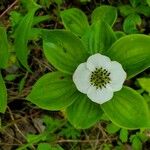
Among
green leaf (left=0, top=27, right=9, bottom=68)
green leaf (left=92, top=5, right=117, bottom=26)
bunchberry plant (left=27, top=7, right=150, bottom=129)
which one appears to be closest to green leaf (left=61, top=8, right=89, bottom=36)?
green leaf (left=92, top=5, right=117, bottom=26)

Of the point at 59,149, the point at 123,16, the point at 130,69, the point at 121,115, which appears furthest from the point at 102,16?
the point at 59,149

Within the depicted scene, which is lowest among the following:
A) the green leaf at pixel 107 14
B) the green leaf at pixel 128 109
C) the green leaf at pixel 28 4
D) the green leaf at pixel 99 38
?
the green leaf at pixel 128 109

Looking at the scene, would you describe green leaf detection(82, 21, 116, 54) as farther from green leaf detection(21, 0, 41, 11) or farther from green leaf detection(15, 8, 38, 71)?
green leaf detection(21, 0, 41, 11)

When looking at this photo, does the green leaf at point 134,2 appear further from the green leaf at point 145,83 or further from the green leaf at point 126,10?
the green leaf at point 145,83

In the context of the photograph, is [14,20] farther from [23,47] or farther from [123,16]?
[123,16]

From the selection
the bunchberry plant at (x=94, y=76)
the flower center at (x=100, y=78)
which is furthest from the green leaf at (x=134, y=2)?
the flower center at (x=100, y=78)

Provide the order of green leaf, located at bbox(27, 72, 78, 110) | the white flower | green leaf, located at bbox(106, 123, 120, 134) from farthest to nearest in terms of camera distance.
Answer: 1. green leaf, located at bbox(106, 123, 120, 134)
2. green leaf, located at bbox(27, 72, 78, 110)
3. the white flower
